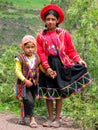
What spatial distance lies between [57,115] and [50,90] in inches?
14.3

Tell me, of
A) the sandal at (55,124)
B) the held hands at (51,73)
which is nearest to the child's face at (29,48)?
the held hands at (51,73)

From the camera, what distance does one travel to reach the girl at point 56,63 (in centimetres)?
526

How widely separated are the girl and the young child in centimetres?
13

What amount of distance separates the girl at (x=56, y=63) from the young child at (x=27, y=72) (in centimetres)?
13

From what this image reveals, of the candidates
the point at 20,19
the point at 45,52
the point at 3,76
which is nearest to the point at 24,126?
the point at 45,52

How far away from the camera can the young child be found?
512 cm

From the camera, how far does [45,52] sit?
17.3ft

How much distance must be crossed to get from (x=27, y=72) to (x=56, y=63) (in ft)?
1.32

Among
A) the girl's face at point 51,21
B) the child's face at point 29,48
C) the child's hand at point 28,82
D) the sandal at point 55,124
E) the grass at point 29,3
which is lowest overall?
the sandal at point 55,124

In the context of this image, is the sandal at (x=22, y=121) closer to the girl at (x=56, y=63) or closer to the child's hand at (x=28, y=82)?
the girl at (x=56, y=63)

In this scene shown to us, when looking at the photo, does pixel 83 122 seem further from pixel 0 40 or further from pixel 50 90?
pixel 0 40

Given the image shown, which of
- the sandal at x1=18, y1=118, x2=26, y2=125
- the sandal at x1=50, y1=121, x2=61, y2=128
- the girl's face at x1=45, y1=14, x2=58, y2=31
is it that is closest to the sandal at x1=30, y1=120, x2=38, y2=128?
the sandal at x1=18, y1=118, x2=26, y2=125

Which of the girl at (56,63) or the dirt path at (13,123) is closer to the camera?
the dirt path at (13,123)

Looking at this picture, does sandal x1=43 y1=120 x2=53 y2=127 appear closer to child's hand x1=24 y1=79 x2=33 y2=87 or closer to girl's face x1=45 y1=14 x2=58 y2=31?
child's hand x1=24 y1=79 x2=33 y2=87
